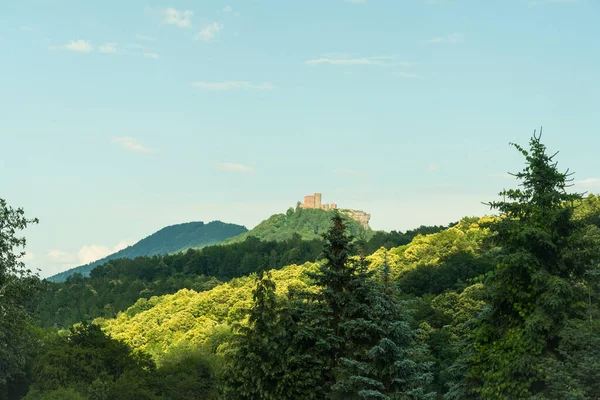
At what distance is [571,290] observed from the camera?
84.6ft

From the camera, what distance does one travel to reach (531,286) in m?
27.2

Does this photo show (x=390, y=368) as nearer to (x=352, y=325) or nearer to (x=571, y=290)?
(x=352, y=325)

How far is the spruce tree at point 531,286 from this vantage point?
25859 mm

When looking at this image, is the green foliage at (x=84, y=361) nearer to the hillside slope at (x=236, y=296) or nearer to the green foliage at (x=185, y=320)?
the hillside slope at (x=236, y=296)

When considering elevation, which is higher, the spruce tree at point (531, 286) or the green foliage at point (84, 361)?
the spruce tree at point (531, 286)

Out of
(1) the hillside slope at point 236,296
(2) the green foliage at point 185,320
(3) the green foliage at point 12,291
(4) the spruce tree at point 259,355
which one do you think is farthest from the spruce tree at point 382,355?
(2) the green foliage at point 185,320

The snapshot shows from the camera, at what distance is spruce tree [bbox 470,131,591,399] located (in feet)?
84.8

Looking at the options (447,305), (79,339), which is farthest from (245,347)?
(447,305)

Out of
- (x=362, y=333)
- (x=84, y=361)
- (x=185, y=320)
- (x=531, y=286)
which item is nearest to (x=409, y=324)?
(x=362, y=333)

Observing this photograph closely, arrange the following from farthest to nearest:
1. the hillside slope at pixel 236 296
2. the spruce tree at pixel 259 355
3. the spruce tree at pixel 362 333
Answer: the hillside slope at pixel 236 296 < the spruce tree at pixel 259 355 < the spruce tree at pixel 362 333

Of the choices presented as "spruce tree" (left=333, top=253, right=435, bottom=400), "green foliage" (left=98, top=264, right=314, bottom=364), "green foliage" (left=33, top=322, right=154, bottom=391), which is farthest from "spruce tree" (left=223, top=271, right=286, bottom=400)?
"green foliage" (left=98, top=264, right=314, bottom=364)

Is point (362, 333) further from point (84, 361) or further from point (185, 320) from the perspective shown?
point (185, 320)

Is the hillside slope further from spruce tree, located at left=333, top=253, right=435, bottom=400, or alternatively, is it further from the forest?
spruce tree, located at left=333, top=253, right=435, bottom=400

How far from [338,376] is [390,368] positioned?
2474 mm
